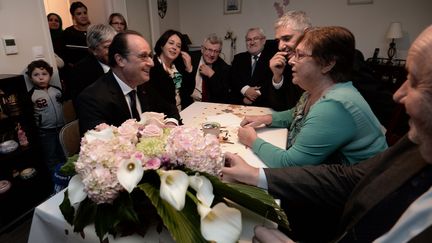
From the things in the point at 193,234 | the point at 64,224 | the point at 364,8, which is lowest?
the point at 64,224

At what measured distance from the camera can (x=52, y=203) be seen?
0.90 m

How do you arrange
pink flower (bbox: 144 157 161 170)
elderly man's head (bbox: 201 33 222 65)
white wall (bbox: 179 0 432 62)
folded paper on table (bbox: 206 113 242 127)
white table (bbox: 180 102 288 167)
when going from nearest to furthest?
pink flower (bbox: 144 157 161 170) < white table (bbox: 180 102 288 167) < folded paper on table (bbox: 206 113 242 127) < elderly man's head (bbox: 201 33 222 65) < white wall (bbox: 179 0 432 62)

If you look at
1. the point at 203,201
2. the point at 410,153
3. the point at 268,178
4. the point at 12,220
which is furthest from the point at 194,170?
the point at 12,220

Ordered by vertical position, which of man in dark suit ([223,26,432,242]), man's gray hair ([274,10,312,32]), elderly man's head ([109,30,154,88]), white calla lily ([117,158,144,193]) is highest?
man's gray hair ([274,10,312,32])

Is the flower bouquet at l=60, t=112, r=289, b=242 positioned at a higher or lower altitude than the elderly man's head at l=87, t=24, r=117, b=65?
lower

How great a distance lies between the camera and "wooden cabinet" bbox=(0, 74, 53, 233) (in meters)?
2.06

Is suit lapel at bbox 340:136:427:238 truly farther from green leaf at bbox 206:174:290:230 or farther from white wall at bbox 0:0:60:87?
white wall at bbox 0:0:60:87

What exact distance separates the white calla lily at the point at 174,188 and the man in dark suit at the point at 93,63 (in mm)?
1950

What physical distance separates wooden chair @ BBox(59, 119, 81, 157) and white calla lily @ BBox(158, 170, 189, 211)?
1205 millimetres

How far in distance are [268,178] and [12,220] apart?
7.15 feet

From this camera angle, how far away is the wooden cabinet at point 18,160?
6.76 ft

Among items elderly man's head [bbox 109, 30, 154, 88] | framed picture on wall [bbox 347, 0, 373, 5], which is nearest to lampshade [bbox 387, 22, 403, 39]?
framed picture on wall [bbox 347, 0, 373, 5]

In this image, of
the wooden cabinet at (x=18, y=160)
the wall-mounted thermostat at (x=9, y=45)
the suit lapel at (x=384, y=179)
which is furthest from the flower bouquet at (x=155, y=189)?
the wall-mounted thermostat at (x=9, y=45)

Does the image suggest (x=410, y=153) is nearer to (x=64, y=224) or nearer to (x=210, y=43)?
(x=64, y=224)
